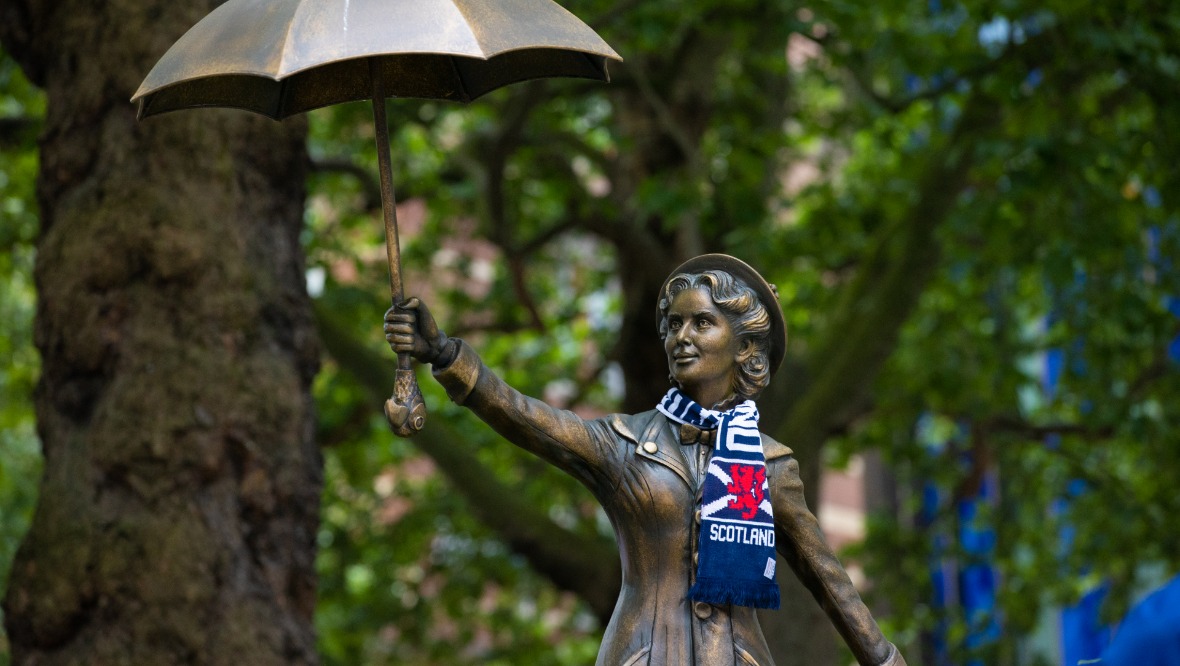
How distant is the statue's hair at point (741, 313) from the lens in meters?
4.31

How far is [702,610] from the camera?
4.12m

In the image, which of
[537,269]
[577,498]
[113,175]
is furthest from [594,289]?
[113,175]

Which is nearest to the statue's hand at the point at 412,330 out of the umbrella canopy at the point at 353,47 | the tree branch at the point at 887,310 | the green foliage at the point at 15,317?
the umbrella canopy at the point at 353,47

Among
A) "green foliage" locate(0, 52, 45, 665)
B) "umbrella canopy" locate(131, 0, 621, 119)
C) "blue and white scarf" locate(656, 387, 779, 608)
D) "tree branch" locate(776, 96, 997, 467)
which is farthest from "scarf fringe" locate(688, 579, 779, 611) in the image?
"green foliage" locate(0, 52, 45, 665)

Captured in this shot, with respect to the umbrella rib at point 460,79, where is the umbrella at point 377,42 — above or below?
below

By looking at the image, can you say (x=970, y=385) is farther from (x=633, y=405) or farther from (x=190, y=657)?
(x=190, y=657)

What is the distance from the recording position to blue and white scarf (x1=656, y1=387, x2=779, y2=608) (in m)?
4.07

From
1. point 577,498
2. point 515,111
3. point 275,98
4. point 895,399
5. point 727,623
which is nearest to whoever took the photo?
point 727,623

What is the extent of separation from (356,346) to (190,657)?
343 centimetres

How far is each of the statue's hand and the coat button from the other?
87 centimetres

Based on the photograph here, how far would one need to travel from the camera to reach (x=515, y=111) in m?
10.2

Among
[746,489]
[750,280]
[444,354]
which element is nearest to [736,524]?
[746,489]

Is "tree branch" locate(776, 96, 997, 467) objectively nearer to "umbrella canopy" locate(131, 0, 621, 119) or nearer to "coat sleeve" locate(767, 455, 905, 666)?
"coat sleeve" locate(767, 455, 905, 666)

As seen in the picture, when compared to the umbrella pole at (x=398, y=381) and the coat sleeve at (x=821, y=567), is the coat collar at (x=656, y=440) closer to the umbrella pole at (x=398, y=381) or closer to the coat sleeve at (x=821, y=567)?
the coat sleeve at (x=821, y=567)
